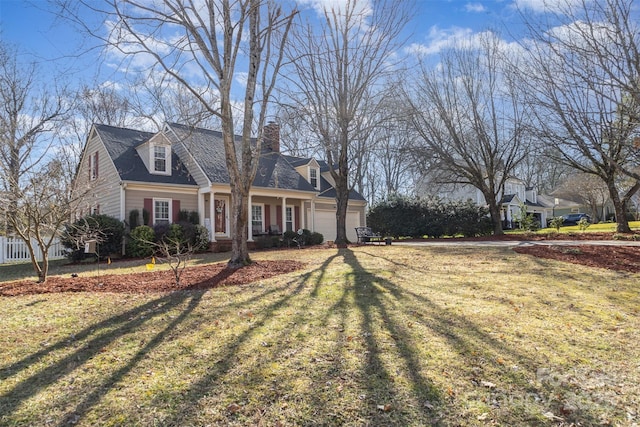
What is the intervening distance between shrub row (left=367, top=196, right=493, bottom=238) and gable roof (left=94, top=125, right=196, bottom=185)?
38.0 ft

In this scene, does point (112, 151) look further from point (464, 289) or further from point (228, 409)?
point (228, 409)

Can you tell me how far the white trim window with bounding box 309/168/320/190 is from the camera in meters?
24.0

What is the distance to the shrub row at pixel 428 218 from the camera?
22688 millimetres

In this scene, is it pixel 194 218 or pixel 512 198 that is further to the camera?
pixel 512 198

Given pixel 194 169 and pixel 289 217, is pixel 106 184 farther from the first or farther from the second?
Answer: pixel 289 217

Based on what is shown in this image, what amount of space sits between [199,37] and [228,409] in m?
8.73

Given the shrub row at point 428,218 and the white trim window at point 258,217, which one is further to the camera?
the shrub row at point 428,218

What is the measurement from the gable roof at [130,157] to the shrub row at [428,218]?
38.0ft

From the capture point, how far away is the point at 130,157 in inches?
700

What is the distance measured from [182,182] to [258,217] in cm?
447

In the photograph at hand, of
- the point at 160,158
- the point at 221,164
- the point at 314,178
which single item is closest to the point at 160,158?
the point at 160,158

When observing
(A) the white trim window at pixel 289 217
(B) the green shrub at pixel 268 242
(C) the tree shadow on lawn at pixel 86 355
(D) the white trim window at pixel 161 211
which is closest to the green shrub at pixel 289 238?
(B) the green shrub at pixel 268 242

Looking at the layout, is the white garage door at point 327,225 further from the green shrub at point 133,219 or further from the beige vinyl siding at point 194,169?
the green shrub at point 133,219

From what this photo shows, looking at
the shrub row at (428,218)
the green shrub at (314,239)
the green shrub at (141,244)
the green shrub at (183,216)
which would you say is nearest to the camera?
the green shrub at (141,244)
